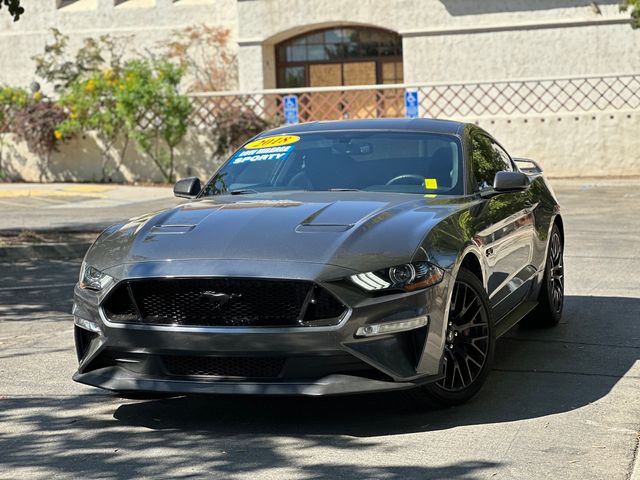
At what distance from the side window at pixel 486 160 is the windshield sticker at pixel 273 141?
1.15m

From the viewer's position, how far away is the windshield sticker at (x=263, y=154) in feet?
25.6

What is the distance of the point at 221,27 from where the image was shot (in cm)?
2898

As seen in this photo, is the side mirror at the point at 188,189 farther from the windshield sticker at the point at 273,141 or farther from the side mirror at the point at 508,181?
the side mirror at the point at 508,181

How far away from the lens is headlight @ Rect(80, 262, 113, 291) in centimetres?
622

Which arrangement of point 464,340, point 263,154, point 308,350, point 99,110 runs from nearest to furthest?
point 308,350 → point 464,340 → point 263,154 → point 99,110

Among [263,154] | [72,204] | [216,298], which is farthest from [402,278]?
[72,204]

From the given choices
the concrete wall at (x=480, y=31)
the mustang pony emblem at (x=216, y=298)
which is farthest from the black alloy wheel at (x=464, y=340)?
the concrete wall at (x=480, y=31)

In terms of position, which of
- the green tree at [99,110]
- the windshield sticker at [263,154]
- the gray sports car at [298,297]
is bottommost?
the green tree at [99,110]

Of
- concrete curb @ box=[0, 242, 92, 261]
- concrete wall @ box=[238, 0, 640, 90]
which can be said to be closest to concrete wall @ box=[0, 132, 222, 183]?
concrete wall @ box=[238, 0, 640, 90]

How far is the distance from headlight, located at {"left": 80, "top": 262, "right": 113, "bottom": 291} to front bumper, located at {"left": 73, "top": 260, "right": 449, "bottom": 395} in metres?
0.11

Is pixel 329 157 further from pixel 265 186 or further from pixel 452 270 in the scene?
pixel 452 270

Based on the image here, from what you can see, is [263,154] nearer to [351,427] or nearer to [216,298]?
[216,298]

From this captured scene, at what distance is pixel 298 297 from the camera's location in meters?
5.86

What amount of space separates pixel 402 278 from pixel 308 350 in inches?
23.3
